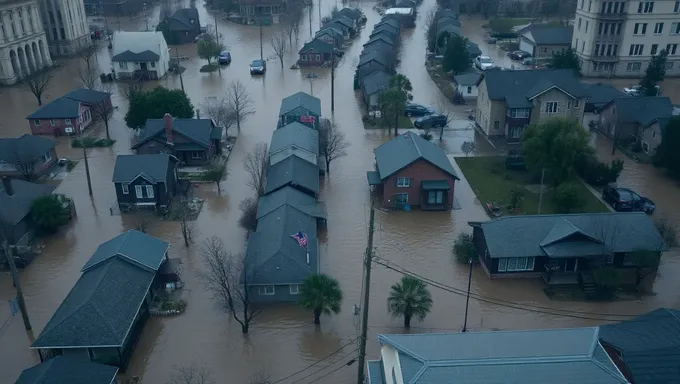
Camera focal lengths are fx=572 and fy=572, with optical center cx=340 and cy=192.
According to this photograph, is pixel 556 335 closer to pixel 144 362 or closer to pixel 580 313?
pixel 580 313

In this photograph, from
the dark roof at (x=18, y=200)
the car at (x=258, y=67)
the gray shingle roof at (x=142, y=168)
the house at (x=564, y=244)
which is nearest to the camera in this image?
the house at (x=564, y=244)

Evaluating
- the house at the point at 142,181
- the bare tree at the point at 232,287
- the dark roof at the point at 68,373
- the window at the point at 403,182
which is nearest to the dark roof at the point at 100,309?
the dark roof at the point at 68,373

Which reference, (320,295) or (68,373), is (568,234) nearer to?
(320,295)

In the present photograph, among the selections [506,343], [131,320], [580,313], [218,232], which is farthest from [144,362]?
[580,313]

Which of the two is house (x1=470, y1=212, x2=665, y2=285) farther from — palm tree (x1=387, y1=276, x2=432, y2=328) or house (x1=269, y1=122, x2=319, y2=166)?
house (x1=269, y1=122, x2=319, y2=166)

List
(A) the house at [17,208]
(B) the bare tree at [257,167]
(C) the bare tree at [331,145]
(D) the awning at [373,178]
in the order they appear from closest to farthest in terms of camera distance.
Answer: (A) the house at [17,208] → (B) the bare tree at [257,167] → (D) the awning at [373,178] → (C) the bare tree at [331,145]

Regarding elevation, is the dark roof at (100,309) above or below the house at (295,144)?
below

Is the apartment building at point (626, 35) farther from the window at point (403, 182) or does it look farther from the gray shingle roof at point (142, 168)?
the gray shingle roof at point (142, 168)
